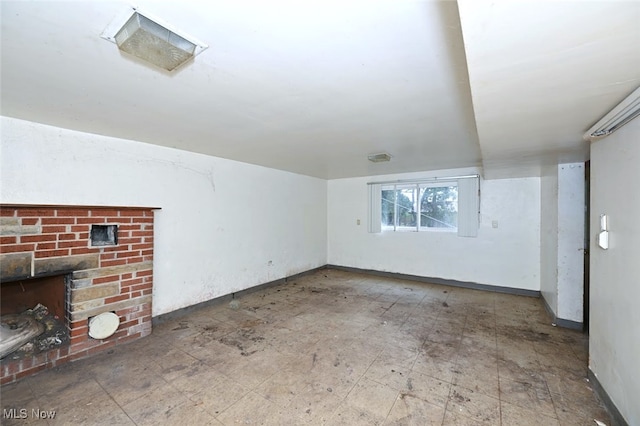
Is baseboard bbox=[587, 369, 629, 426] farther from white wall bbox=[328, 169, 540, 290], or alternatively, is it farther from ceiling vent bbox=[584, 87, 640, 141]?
white wall bbox=[328, 169, 540, 290]

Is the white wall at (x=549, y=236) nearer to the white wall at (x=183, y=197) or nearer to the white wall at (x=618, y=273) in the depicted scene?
the white wall at (x=618, y=273)

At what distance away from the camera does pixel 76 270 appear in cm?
229

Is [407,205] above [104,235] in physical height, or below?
above

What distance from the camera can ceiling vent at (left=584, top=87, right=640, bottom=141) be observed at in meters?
1.31

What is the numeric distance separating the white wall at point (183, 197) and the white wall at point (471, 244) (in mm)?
1149

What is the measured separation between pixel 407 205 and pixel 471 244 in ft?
4.31

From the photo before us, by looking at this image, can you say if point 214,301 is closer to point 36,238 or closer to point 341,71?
point 36,238

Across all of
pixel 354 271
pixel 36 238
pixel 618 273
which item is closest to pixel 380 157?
pixel 618 273

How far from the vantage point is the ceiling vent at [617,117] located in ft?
4.28

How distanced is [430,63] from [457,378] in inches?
89.2

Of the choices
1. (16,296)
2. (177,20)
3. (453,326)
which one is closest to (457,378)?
(453,326)

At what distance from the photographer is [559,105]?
149 centimetres

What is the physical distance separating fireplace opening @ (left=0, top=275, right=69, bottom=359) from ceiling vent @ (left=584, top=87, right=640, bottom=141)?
4.18 m

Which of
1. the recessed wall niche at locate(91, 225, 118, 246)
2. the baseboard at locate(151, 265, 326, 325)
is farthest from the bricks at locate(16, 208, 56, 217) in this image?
the baseboard at locate(151, 265, 326, 325)
